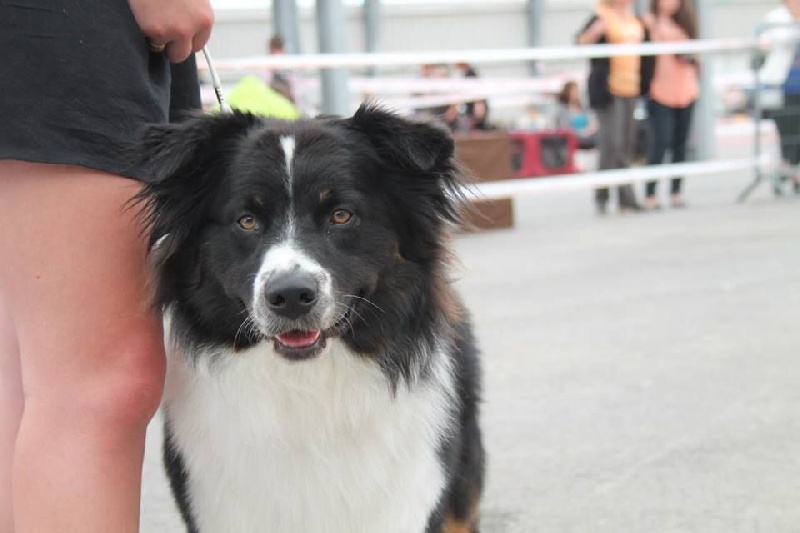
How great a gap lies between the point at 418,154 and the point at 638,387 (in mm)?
2410

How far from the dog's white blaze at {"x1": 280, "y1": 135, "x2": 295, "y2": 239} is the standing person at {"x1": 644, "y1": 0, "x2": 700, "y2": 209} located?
27.8 feet

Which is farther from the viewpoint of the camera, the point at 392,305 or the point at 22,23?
the point at 392,305

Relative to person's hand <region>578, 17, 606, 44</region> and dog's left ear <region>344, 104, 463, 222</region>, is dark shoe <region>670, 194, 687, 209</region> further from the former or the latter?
dog's left ear <region>344, 104, 463, 222</region>

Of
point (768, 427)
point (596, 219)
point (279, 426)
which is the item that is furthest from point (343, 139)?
point (596, 219)

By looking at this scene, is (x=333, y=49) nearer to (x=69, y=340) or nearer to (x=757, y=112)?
(x=757, y=112)

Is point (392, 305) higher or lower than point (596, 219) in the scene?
higher

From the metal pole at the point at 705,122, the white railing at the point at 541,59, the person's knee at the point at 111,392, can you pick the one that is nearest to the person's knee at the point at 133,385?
the person's knee at the point at 111,392

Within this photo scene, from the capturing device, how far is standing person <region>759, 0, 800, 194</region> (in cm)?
1007

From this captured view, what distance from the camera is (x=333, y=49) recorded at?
31.3 feet

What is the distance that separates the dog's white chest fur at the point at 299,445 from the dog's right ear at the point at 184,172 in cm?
34

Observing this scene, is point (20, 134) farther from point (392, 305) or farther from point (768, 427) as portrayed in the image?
point (768, 427)

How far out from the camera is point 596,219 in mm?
10102

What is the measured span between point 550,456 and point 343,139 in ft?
5.62

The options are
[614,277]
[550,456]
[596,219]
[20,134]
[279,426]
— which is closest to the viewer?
[20,134]
